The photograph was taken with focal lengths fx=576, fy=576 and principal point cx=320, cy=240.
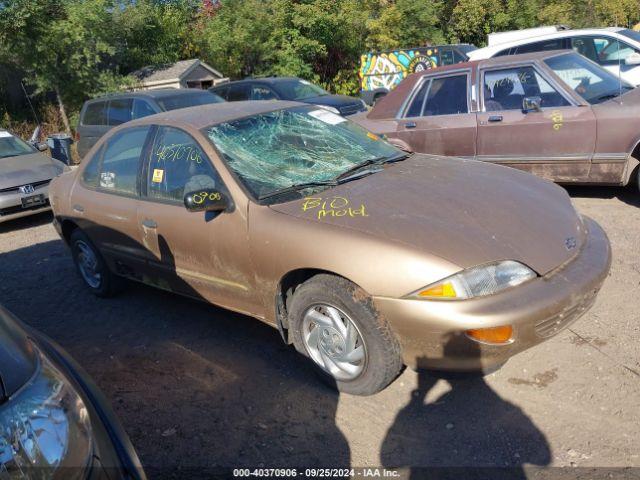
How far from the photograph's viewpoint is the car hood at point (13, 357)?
1.84 m

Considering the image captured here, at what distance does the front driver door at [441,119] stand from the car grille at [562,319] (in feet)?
12.9

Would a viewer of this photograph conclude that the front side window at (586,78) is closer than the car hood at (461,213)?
No

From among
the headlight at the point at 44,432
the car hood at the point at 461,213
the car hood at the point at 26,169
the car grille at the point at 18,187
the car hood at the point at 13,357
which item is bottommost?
the car grille at the point at 18,187

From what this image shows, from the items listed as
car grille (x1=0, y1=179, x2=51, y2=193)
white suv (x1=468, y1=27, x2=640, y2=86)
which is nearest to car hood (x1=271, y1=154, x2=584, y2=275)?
car grille (x1=0, y1=179, x2=51, y2=193)

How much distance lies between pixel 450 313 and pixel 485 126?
4.37 metres

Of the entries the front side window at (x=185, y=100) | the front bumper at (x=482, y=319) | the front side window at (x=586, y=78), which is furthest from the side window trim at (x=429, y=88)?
the front side window at (x=185, y=100)

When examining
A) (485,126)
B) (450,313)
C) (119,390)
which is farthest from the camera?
(485,126)

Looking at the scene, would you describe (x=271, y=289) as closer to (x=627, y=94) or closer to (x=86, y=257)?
(x=86, y=257)

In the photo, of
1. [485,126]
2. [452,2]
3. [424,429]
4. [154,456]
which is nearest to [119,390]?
[154,456]

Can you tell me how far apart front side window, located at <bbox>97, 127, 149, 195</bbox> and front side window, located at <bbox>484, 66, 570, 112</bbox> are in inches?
161

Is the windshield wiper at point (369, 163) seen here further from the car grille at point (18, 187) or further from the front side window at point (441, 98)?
the car grille at point (18, 187)

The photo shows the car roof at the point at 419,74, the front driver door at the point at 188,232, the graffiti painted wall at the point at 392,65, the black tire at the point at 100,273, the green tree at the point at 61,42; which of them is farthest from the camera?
the graffiti painted wall at the point at 392,65

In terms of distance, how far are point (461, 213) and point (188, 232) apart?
1.82m

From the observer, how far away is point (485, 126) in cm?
663
